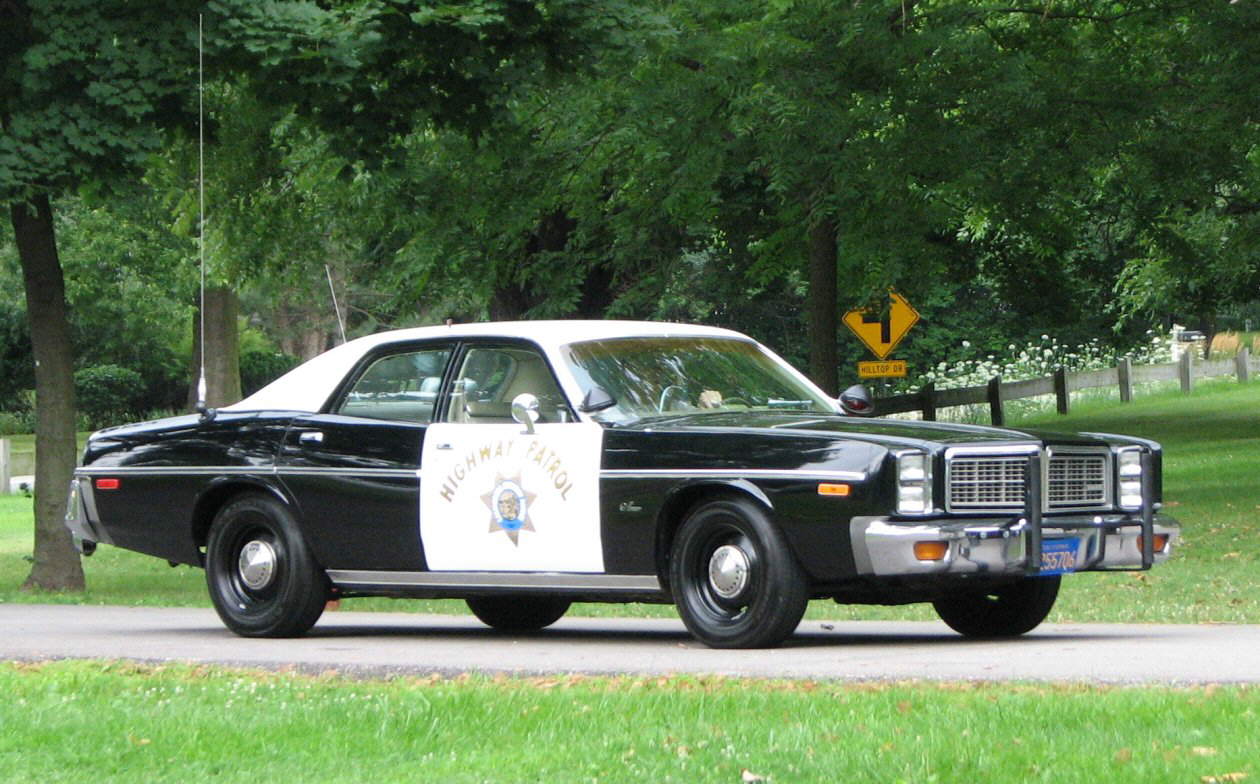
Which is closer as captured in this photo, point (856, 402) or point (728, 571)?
point (728, 571)

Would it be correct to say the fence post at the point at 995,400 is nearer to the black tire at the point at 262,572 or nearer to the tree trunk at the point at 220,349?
the tree trunk at the point at 220,349

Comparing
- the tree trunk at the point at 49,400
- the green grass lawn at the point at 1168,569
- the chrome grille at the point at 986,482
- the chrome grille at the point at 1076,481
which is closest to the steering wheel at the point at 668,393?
the chrome grille at the point at 986,482

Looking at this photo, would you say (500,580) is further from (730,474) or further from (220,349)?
(220,349)

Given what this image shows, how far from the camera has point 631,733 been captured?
700cm

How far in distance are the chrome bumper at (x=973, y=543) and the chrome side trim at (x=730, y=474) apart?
21cm

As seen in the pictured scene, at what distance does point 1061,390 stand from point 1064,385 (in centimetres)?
12

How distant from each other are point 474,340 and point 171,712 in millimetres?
3925

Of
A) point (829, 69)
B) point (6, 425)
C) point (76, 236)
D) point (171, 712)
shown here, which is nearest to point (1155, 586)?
point (829, 69)

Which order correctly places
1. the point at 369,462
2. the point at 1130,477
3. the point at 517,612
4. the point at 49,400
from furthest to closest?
the point at 49,400, the point at 517,612, the point at 369,462, the point at 1130,477

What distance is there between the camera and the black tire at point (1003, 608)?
1109 centimetres

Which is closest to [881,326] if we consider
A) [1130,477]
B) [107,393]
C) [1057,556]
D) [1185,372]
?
[1130,477]

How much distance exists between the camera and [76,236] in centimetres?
4266

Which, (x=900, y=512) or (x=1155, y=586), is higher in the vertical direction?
(x=900, y=512)

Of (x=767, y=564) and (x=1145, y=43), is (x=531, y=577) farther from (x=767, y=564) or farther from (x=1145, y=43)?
(x=1145, y=43)
